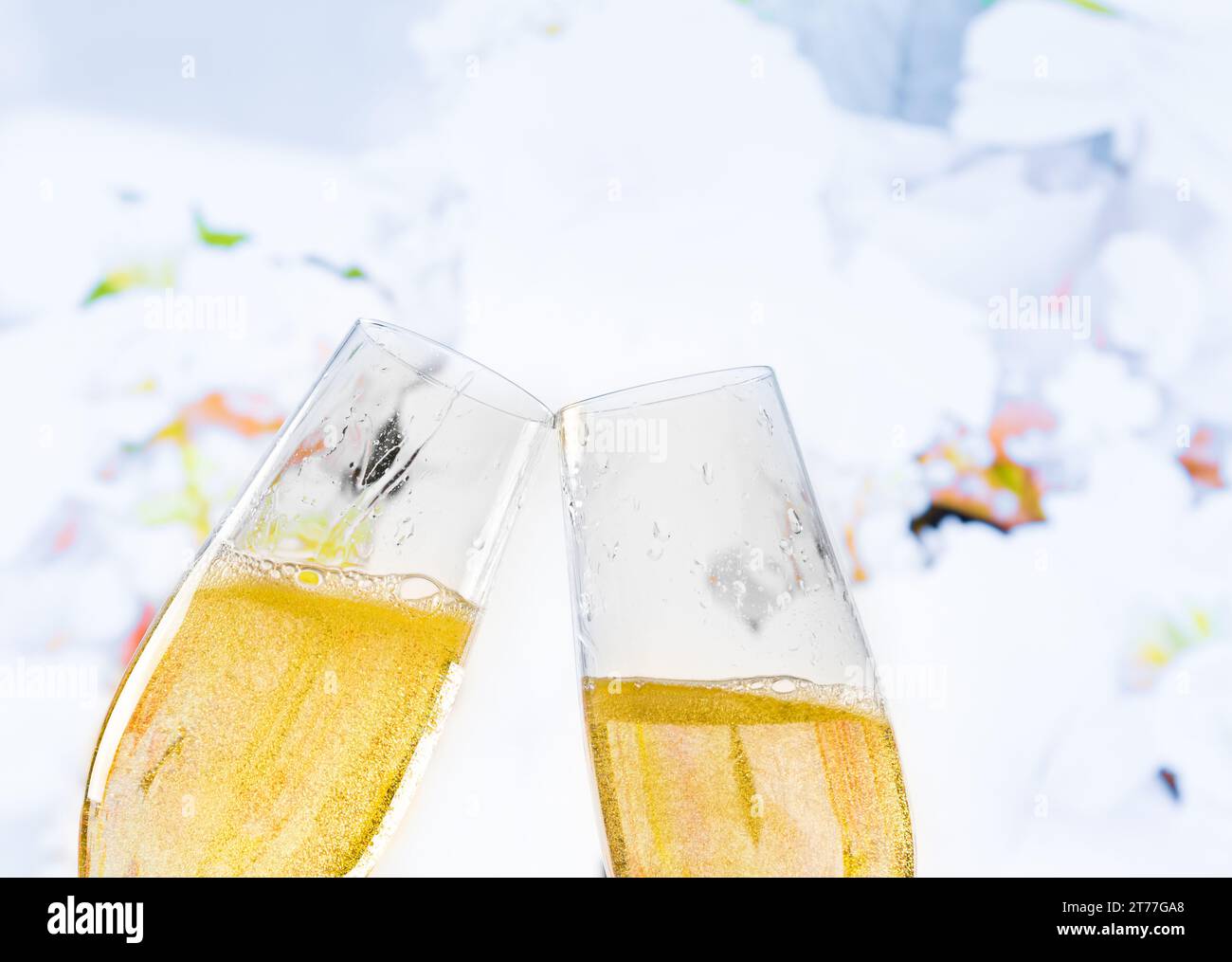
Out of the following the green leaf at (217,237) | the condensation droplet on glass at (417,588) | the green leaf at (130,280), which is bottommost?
the condensation droplet on glass at (417,588)

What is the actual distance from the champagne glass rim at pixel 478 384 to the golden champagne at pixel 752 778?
18cm

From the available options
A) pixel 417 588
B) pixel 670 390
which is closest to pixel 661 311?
pixel 670 390

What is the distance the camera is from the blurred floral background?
2.48 feet

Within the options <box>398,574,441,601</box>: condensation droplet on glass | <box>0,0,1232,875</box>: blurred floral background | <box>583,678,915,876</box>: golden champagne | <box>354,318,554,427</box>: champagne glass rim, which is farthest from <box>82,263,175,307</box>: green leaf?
<box>583,678,915,876</box>: golden champagne

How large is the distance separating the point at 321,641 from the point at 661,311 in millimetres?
375

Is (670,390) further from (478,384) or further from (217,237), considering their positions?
(217,237)

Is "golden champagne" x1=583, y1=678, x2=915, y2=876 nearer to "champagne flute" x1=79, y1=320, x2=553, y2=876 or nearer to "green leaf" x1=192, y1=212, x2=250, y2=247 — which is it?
"champagne flute" x1=79, y1=320, x2=553, y2=876

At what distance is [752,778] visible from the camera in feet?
1.71

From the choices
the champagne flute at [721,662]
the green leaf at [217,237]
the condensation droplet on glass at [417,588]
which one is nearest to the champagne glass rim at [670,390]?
the champagne flute at [721,662]

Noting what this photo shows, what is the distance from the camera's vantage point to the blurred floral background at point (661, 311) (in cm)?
76

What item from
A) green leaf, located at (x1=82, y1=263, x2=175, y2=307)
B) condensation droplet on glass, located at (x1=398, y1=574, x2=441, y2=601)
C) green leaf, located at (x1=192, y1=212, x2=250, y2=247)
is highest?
green leaf, located at (x1=192, y1=212, x2=250, y2=247)

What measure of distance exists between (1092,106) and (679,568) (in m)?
0.56

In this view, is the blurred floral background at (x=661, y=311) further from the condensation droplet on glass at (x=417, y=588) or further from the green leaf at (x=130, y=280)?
the condensation droplet on glass at (x=417, y=588)

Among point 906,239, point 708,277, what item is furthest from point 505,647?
point 906,239
